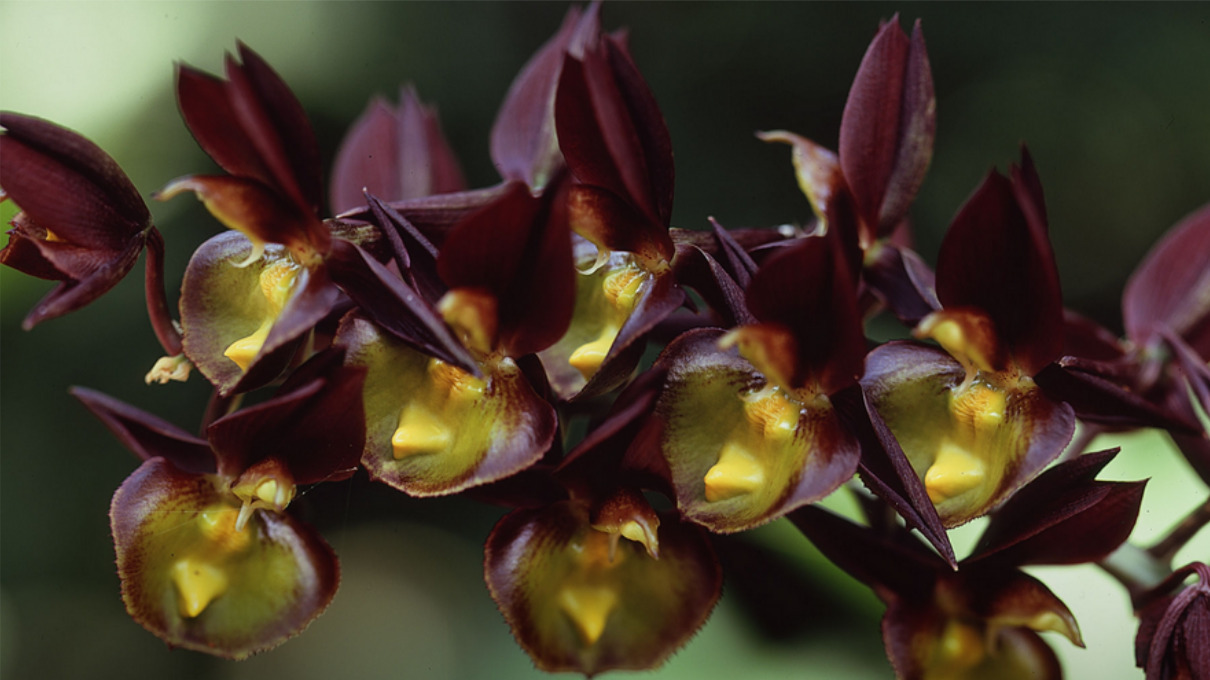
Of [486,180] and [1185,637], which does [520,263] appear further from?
[486,180]

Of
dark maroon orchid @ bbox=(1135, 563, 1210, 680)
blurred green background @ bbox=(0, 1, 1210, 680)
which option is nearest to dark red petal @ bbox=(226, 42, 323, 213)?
dark maroon orchid @ bbox=(1135, 563, 1210, 680)

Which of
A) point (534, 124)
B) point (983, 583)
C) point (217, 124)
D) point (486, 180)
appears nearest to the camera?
point (217, 124)

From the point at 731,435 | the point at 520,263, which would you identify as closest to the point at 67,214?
the point at 520,263

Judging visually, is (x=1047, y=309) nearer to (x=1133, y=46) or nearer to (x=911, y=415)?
(x=911, y=415)

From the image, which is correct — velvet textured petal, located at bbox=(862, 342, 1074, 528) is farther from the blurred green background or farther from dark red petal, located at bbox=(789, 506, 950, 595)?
the blurred green background

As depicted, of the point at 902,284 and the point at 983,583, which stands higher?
the point at 902,284
